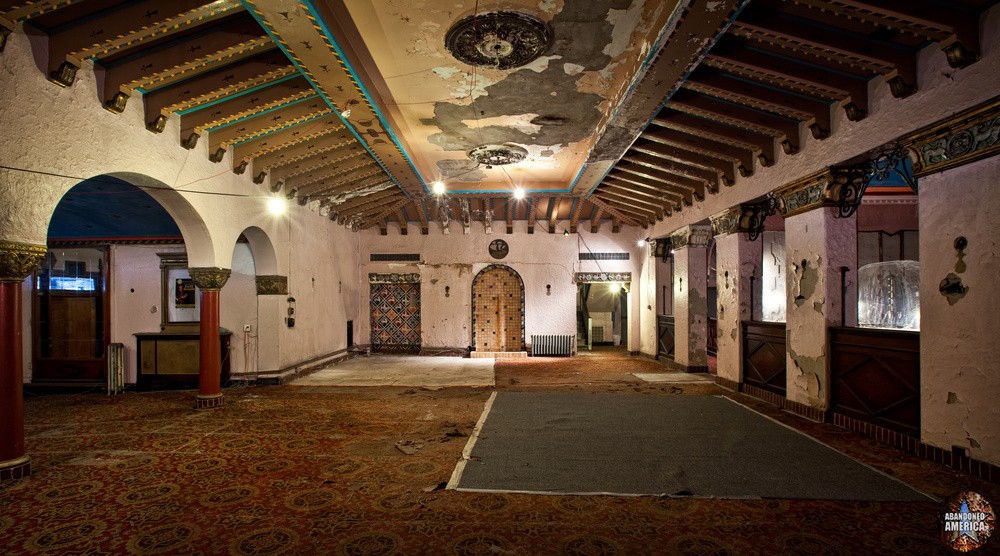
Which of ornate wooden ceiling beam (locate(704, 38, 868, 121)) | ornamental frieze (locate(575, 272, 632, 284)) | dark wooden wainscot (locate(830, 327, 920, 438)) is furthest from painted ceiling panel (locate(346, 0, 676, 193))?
ornamental frieze (locate(575, 272, 632, 284))

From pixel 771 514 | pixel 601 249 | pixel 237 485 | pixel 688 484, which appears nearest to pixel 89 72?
pixel 237 485

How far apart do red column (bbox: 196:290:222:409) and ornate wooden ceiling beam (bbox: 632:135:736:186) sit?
6601 mm

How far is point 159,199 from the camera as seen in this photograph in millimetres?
5598

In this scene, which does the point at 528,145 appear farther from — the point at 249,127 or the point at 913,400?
the point at 913,400

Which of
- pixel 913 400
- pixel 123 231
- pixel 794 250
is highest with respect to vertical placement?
pixel 123 231

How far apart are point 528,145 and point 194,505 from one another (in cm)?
646

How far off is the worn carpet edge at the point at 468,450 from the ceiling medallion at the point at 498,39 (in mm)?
3960

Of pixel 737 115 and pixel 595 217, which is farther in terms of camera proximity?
pixel 595 217

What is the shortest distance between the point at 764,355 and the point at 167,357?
9583 mm

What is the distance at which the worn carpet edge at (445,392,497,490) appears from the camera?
3738 mm

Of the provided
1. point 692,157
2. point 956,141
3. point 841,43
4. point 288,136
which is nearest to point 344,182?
point 288,136

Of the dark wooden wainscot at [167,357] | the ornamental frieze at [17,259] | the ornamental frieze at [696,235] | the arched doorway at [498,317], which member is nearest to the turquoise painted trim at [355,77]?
the ornamental frieze at [17,259]

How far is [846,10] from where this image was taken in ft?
12.2

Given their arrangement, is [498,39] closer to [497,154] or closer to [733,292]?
[497,154]
